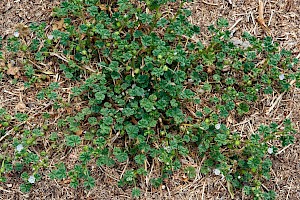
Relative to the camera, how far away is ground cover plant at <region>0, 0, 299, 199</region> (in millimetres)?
2725

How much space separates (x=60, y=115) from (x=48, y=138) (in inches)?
7.0

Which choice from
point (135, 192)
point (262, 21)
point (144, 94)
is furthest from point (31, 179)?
point (262, 21)

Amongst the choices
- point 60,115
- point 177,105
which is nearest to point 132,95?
point 177,105

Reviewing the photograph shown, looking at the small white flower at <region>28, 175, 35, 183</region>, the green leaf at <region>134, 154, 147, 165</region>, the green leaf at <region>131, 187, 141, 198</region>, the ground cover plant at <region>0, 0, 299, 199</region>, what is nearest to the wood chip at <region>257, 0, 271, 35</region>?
the ground cover plant at <region>0, 0, 299, 199</region>

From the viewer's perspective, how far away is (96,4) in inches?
118

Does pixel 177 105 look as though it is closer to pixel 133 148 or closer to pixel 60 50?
pixel 133 148

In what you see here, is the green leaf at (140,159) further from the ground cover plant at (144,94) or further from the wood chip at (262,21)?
the wood chip at (262,21)

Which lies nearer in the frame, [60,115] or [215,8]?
[60,115]

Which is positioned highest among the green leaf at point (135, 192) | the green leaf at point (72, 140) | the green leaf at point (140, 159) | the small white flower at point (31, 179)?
the green leaf at point (72, 140)

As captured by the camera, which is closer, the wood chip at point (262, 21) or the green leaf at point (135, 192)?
the green leaf at point (135, 192)

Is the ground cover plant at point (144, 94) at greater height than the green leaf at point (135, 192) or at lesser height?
greater

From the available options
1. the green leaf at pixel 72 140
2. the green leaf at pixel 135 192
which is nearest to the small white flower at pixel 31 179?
the green leaf at pixel 72 140

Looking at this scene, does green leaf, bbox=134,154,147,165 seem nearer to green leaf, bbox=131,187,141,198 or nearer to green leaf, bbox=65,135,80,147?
green leaf, bbox=131,187,141,198

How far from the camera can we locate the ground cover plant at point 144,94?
2725 mm
